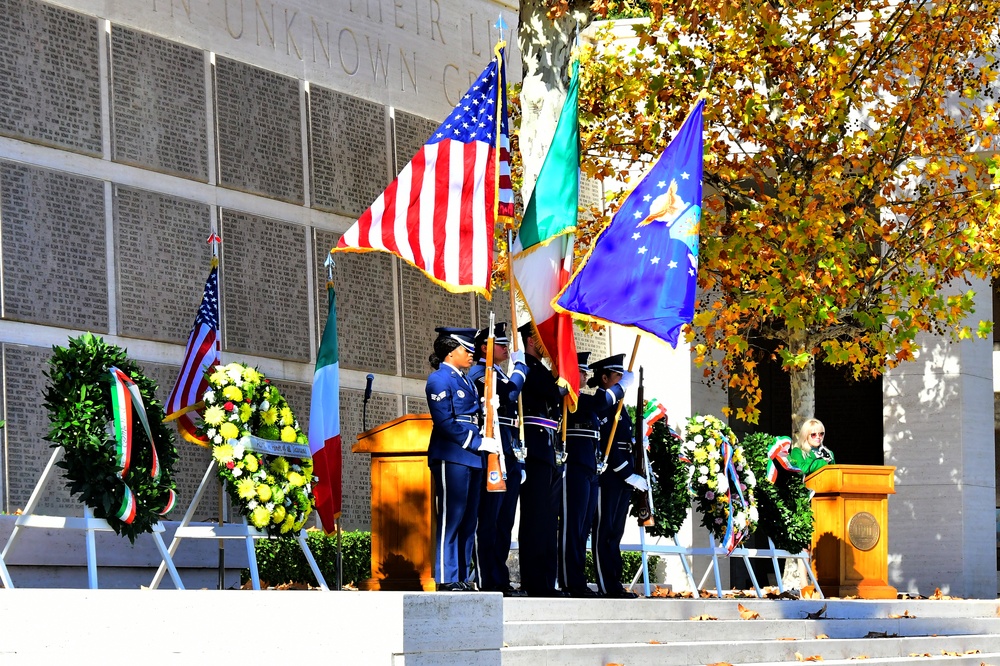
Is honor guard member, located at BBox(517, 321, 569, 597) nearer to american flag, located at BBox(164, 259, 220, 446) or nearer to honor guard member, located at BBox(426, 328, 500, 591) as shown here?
honor guard member, located at BBox(426, 328, 500, 591)

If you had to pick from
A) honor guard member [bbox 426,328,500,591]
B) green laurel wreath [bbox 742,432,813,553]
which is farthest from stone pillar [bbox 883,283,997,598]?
honor guard member [bbox 426,328,500,591]

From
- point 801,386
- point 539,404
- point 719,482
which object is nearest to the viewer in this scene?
point 539,404

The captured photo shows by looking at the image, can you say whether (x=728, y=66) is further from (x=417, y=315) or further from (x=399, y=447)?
(x=399, y=447)

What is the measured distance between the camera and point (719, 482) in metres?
13.6

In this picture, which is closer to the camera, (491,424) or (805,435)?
(491,424)

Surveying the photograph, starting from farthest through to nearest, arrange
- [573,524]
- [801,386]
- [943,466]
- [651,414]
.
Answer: [943,466]
[801,386]
[651,414]
[573,524]

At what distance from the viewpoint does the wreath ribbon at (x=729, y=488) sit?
45.1ft

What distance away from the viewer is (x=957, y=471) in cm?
1833

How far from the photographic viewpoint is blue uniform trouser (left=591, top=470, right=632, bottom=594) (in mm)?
11609

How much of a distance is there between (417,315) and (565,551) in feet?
15.7

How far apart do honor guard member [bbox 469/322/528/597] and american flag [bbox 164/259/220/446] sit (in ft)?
6.36

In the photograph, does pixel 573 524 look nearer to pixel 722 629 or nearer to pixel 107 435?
pixel 722 629

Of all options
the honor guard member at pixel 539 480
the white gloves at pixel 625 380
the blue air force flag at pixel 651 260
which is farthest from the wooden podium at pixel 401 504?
the blue air force flag at pixel 651 260

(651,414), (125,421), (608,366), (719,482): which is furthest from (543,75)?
(125,421)
